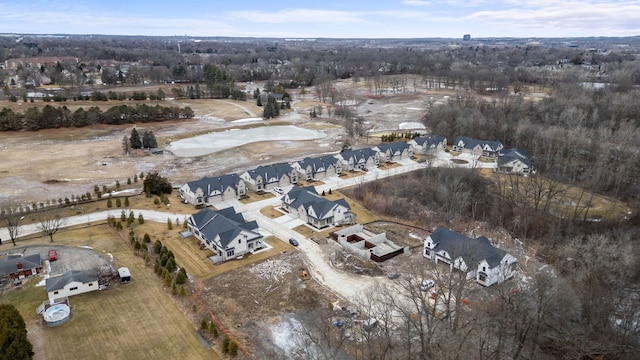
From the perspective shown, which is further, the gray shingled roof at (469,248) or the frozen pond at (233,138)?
the frozen pond at (233,138)

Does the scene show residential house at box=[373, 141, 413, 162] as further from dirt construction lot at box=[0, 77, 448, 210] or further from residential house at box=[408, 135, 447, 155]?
dirt construction lot at box=[0, 77, 448, 210]

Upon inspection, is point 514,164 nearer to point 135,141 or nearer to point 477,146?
point 477,146

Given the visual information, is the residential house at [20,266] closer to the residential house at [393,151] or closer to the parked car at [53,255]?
the parked car at [53,255]

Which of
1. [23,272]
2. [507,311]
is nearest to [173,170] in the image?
[23,272]

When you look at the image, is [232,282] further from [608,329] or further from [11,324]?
[608,329]

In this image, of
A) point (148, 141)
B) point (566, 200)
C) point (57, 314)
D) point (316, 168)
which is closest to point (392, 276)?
point (57, 314)

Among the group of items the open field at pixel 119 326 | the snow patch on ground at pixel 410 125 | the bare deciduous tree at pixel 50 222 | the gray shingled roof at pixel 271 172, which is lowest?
the open field at pixel 119 326

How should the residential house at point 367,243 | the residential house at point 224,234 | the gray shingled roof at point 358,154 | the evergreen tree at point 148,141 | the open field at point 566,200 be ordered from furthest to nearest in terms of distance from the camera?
the evergreen tree at point 148,141
the gray shingled roof at point 358,154
the open field at point 566,200
the residential house at point 367,243
the residential house at point 224,234

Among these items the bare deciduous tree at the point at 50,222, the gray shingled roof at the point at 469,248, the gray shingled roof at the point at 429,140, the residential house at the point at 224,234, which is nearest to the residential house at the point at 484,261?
the gray shingled roof at the point at 469,248
